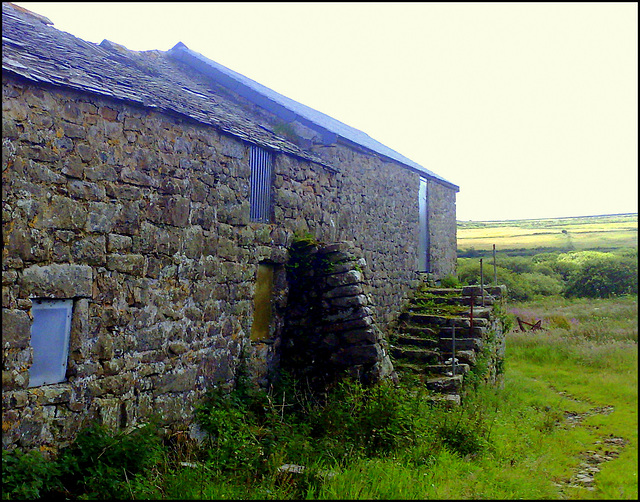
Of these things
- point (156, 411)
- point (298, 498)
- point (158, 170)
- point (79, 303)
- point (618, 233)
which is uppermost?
point (158, 170)

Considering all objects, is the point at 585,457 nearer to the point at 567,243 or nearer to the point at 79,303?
the point at 567,243

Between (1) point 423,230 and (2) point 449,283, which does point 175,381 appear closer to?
(1) point 423,230

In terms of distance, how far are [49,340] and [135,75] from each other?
4.09m

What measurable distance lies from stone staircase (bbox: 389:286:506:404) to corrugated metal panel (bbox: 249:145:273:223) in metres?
3.65

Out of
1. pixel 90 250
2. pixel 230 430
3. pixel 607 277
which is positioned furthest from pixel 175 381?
pixel 607 277

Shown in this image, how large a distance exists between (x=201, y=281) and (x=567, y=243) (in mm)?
4579

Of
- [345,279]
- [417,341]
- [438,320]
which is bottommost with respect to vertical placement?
[417,341]

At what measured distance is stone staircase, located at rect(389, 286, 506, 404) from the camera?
953 centimetres

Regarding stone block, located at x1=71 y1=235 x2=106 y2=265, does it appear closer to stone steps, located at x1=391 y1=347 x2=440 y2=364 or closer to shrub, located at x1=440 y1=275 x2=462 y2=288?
stone steps, located at x1=391 y1=347 x2=440 y2=364

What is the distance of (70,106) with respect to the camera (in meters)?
5.56

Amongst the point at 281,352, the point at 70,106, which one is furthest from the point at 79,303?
the point at 281,352

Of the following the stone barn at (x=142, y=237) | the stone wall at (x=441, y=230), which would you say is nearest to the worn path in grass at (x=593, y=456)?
the stone barn at (x=142, y=237)

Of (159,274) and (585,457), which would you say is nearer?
(585,457)

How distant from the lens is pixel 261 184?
8.41 m
